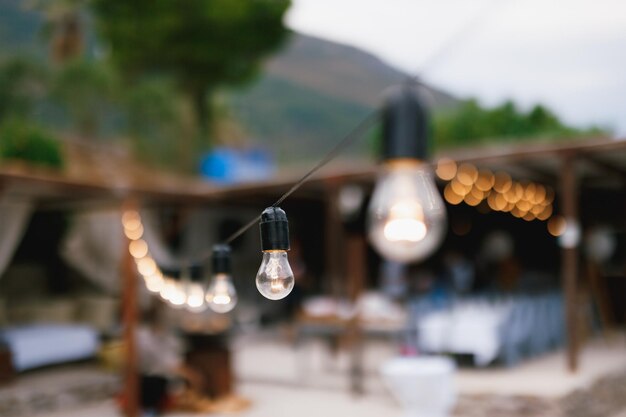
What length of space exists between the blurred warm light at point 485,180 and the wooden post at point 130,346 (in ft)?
17.4

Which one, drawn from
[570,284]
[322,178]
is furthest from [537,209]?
[322,178]

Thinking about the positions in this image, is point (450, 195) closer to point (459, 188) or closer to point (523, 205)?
point (459, 188)

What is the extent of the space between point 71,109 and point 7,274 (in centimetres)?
1619

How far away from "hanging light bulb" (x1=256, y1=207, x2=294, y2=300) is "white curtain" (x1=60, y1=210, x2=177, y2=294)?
27.8ft

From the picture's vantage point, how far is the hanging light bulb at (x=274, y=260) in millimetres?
1775

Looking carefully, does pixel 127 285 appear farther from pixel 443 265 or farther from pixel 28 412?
pixel 443 265

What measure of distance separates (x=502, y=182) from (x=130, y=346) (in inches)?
259

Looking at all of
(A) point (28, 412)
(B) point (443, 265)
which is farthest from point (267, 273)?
(B) point (443, 265)

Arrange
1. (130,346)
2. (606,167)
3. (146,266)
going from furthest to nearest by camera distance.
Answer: (606,167) → (146,266) → (130,346)

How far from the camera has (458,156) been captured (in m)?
8.41

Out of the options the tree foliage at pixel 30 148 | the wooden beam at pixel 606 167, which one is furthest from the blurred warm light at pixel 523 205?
the tree foliage at pixel 30 148

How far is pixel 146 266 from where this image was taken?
24.5 ft

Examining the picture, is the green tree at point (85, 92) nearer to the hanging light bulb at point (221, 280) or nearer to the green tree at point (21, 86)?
the green tree at point (21, 86)

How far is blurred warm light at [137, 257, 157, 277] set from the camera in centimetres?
706
